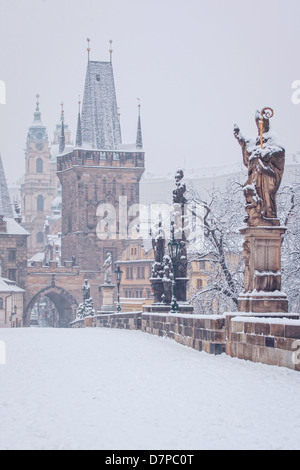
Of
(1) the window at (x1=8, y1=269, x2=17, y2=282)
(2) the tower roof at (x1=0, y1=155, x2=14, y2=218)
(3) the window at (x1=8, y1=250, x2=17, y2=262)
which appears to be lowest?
(1) the window at (x1=8, y1=269, x2=17, y2=282)

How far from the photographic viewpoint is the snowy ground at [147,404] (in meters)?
8.31

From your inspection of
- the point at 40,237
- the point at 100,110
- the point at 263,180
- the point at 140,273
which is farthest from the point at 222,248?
the point at 40,237

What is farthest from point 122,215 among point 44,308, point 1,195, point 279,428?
point 279,428

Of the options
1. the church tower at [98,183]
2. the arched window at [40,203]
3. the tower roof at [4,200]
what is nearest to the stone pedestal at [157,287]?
the church tower at [98,183]

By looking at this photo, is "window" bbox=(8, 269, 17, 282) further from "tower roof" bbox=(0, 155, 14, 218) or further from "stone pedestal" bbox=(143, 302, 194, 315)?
"stone pedestal" bbox=(143, 302, 194, 315)

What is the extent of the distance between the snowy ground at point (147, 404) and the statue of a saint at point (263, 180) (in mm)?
2503

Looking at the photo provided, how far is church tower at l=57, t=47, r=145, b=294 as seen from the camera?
315ft

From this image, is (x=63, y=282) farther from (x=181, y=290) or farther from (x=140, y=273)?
(x=181, y=290)

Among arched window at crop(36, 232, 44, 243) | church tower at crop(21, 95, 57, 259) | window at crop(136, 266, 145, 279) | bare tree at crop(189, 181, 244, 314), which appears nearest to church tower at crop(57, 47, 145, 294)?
window at crop(136, 266, 145, 279)

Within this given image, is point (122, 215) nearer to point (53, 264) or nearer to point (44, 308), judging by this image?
point (53, 264)

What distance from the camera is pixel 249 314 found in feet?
50.9

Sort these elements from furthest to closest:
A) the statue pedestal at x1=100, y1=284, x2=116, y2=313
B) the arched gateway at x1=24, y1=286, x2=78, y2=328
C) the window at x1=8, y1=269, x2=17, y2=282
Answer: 1. the arched gateway at x1=24, y1=286, x2=78, y2=328
2. the window at x1=8, y1=269, x2=17, y2=282
3. the statue pedestal at x1=100, y1=284, x2=116, y2=313

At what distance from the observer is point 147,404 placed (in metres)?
10.2

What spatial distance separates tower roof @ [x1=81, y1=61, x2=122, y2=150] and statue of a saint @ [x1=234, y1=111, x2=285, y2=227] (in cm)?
8078
